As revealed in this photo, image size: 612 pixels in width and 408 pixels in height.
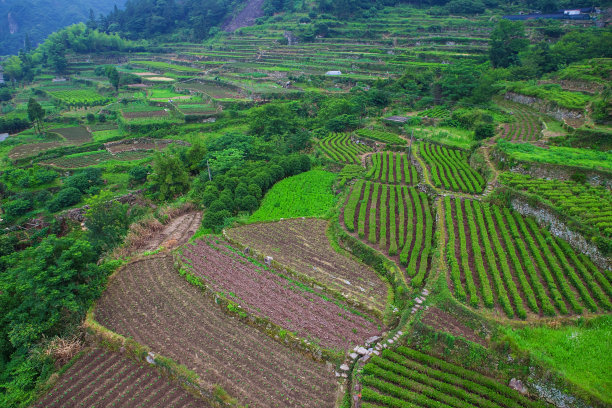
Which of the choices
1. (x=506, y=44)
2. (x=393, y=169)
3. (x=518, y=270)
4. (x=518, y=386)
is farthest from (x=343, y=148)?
(x=506, y=44)

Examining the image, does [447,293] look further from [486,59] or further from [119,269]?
[486,59]

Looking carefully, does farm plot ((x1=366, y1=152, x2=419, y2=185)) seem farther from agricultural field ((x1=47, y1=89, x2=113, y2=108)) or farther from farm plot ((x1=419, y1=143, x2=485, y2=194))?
agricultural field ((x1=47, y1=89, x2=113, y2=108))

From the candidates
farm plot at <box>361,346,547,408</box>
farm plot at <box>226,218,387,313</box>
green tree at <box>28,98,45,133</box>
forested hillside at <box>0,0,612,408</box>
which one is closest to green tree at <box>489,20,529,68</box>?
forested hillside at <box>0,0,612,408</box>

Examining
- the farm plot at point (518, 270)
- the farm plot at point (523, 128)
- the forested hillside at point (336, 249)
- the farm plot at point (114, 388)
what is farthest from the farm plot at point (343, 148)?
the farm plot at point (114, 388)

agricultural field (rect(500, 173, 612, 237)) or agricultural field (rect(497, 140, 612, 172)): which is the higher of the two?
agricultural field (rect(497, 140, 612, 172))

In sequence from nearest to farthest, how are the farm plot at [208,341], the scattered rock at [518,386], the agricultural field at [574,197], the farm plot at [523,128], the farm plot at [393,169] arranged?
the scattered rock at [518,386]
the farm plot at [208,341]
the agricultural field at [574,197]
the farm plot at [393,169]
the farm plot at [523,128]

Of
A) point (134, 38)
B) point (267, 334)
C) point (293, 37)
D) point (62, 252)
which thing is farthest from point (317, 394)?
point (134, 38)

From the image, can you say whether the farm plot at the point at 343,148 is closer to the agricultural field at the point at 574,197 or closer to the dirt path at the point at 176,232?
the agricultural field at the point at 574,197
